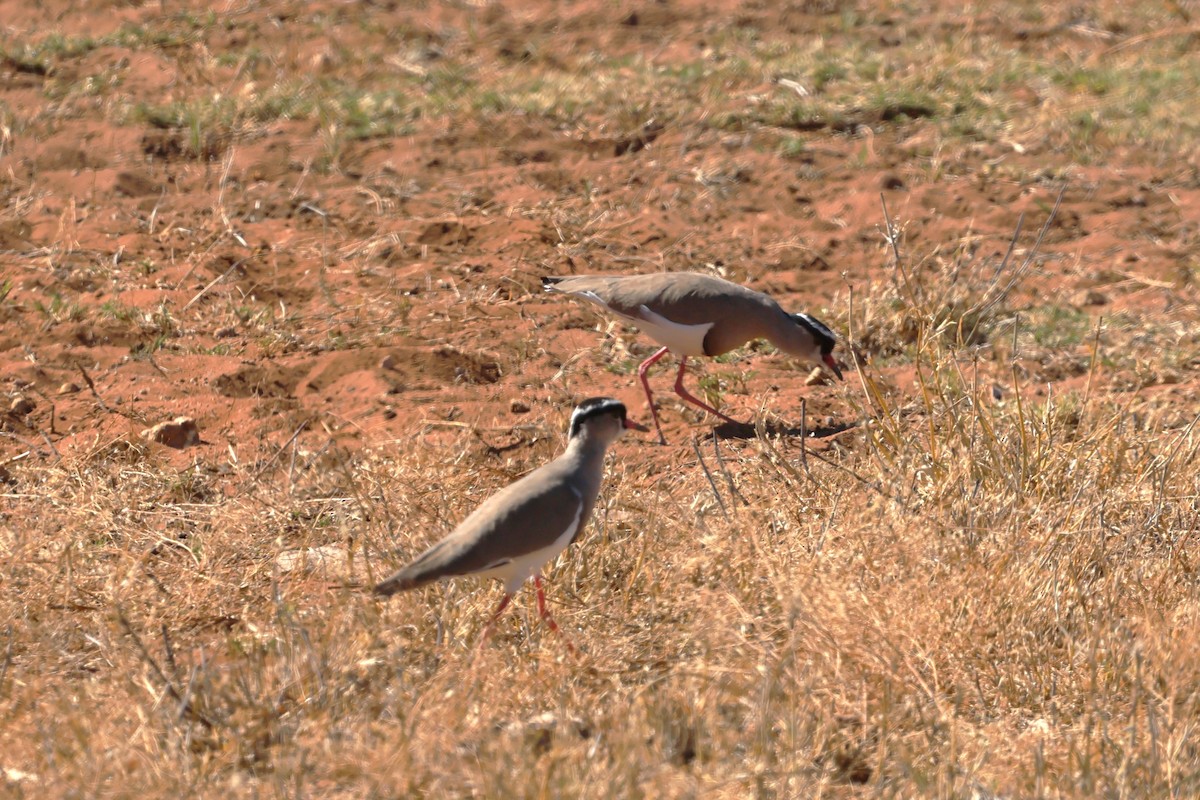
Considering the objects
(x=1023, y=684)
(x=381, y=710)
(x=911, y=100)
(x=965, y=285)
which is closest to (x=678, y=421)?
(x=965, y=285)

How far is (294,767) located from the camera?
→ 3.57 m

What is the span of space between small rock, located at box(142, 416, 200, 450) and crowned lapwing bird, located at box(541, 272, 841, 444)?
1775 mm

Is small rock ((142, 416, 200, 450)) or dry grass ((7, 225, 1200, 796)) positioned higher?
dry grass ((7, 225, 1200, 796))

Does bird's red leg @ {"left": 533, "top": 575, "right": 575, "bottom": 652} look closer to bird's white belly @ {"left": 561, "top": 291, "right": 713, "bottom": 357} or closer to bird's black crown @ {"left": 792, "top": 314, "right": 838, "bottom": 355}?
bird's white belly @ {"left": 561, "top": 291, "right": 713, "bottom": 357}

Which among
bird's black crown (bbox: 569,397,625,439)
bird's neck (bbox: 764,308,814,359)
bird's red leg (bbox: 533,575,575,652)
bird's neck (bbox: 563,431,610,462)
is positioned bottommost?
bird's neck (bbox: 764,308,814,359)

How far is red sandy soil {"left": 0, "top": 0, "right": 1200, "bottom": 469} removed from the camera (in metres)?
6.36

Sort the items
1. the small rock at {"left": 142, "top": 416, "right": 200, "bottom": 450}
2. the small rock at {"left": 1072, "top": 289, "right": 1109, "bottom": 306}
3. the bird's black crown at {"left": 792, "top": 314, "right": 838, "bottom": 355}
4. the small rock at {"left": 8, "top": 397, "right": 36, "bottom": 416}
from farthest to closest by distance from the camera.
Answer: the small rock at {"left": 1072, "top": 289, "right": 1109, "bottom": 306} → the bird's black crown at {"left": 792, "top": 314, "right": 838, "bottom": 355} → the small rock at {"left": 8, "top": 397, "right": 36, "bottom": 416} → the small rock at {"left": 142, "top": 416, "right": 200, "bottom": 450}

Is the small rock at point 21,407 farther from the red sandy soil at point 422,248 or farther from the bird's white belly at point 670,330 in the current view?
the bird's white belly at point 670,330

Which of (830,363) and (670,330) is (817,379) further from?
(670,330)

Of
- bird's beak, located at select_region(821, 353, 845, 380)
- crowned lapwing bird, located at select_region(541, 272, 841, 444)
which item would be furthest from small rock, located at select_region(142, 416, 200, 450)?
bird's beak, located at select_region(821, 353, 845, 380)

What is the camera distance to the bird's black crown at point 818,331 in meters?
6.41

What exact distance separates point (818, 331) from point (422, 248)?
7.97ft

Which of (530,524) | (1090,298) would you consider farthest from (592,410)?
(1090,298)

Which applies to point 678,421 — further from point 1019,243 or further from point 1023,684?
point 1019,243
